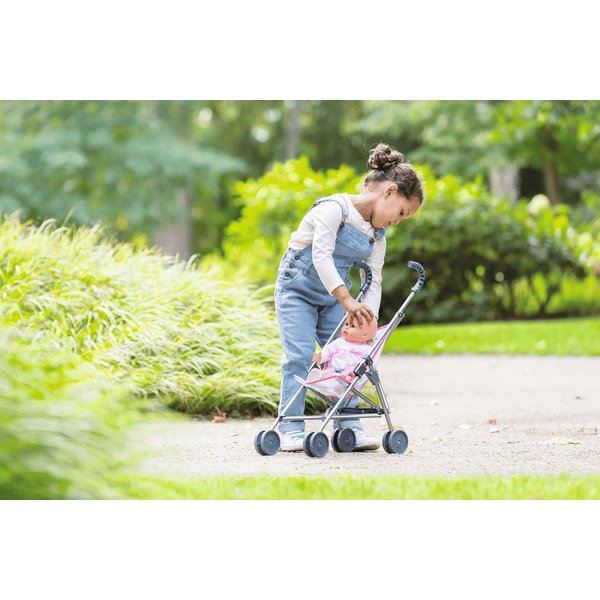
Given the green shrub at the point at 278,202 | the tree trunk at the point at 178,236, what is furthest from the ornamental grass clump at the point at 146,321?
the tree trunk at the point at 178,236

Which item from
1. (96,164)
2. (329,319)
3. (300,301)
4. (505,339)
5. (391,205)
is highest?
(96,164)

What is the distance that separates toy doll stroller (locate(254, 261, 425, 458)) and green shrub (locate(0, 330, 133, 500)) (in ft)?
3.09

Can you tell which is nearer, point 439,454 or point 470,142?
point 439,454

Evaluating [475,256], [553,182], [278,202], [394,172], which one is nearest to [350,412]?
[394,172]

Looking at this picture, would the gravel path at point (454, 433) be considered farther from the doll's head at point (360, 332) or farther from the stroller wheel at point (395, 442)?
the doll's head at point (360, 332)

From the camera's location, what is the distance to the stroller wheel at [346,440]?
150 inches

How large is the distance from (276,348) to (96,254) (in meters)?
1.77

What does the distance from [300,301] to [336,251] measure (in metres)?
0.34

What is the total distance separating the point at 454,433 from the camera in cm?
434

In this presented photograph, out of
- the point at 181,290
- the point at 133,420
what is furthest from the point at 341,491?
the point at 181,290

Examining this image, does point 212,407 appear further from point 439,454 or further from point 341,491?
point 341,491

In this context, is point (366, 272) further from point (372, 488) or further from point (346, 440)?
point (372, 488)

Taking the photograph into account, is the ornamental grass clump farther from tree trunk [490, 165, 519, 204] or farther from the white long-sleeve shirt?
tree trunk [490, 165, 519, 204]

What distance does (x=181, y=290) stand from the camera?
591 cm
